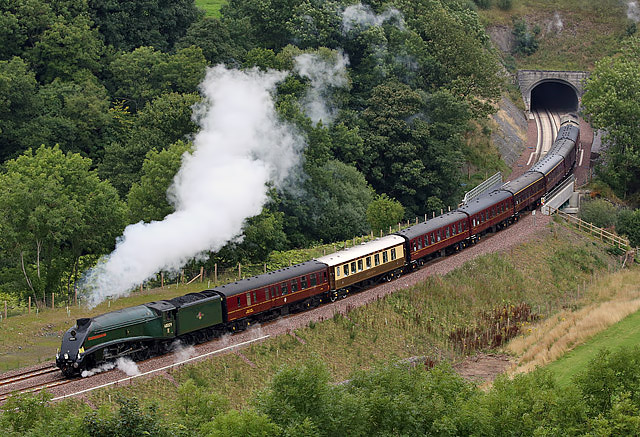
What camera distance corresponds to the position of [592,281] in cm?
Answer: 5200

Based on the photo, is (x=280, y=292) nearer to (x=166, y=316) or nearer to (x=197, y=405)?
(x=166, y=316)

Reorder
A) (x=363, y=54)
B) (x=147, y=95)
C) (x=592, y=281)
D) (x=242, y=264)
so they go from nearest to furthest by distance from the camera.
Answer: (x=242, y=264)
(x=592, y=281)
(x=147, y=95)
(x=363, y=54)

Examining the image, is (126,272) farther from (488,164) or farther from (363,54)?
(488,164)

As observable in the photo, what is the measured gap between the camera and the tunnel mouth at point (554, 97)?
105 metres

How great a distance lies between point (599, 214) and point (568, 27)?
2220 inches

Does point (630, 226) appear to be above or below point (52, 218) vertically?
below

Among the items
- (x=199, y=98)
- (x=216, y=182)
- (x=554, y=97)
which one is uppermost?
(x=554, y=97)

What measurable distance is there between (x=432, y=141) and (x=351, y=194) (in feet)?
39.7

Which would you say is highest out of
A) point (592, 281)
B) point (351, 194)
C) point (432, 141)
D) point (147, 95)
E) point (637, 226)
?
point (147, 95)

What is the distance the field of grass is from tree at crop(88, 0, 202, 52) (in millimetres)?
22425

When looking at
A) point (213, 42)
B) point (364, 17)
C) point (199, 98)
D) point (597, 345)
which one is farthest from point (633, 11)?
point (597, 345)

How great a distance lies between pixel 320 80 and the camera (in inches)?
2667

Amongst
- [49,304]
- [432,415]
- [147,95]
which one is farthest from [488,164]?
[432,415]

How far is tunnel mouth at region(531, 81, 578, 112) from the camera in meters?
105
